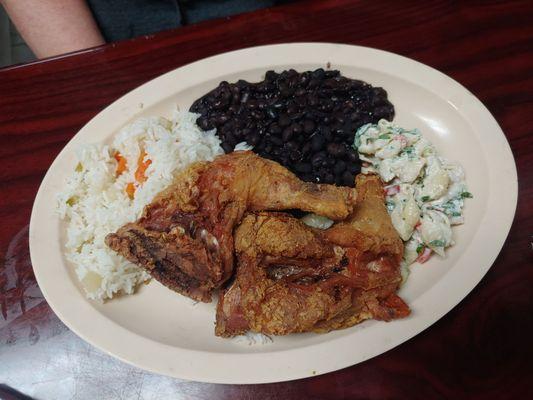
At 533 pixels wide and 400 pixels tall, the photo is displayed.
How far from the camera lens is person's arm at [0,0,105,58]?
10.8 feet

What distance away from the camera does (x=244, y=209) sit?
208 centimetres

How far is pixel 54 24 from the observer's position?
3.38m

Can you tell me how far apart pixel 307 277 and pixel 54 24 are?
8.98 feet

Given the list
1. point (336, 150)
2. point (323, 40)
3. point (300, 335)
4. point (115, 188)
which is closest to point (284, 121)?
point (336, 150)

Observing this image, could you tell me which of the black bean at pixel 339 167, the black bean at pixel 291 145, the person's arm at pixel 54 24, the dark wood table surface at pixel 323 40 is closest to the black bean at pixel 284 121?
the black bean at pixel 291 145

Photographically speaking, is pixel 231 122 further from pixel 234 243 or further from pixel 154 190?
pixel 234 243

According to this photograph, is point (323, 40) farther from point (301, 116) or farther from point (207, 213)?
point (207, 213)

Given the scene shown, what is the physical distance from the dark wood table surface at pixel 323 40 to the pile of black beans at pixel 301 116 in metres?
0.54

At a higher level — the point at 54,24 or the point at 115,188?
the point at 54,24

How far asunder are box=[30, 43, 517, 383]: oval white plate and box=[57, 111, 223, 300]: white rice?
7 centimetres

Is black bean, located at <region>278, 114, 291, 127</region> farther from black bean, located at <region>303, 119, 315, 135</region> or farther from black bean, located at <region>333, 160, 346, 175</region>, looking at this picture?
black bean, located at <region>333, 160, 346, 175</region>

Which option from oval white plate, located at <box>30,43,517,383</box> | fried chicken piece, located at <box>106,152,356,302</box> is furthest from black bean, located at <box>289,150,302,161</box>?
oval white plate, located at <box>30,43,517,383</box>

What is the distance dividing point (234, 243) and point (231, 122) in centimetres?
91

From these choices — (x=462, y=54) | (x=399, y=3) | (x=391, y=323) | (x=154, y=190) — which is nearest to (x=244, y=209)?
(x=154, y=190)
